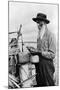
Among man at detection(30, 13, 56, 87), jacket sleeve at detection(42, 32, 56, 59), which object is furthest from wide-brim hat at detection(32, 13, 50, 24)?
jacket sleeve at detection(42, 32, 56, 59)

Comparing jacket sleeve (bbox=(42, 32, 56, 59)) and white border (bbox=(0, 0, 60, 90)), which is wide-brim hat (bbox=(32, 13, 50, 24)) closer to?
jacket sleeve (bbox=(42, 32, 56, 59))

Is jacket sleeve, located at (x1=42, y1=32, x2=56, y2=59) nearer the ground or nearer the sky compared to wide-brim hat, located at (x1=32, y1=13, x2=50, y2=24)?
nearer the ground

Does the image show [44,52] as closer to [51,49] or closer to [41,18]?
[51,49]

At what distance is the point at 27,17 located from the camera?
8.14ft

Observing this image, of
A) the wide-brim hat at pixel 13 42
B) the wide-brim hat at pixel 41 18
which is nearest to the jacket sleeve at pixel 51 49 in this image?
the wide-brim hat at pixel 41 18

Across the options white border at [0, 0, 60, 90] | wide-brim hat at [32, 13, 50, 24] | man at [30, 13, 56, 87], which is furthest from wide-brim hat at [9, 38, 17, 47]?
wide-brim hat at [32, 13, 50, 24]

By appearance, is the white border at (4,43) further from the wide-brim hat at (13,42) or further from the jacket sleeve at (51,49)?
the jacket sleeve at (51,49)

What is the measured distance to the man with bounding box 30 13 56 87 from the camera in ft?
8.28

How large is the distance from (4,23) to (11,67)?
1.73 feet

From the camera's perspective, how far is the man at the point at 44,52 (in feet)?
8.28

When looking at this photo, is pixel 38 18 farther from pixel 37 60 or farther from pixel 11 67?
pixel 11 67

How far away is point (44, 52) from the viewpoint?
2.54 metres

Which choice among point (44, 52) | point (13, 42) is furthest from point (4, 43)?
point (44, 52)

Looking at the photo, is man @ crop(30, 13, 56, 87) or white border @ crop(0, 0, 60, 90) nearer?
white border @ crop(0, 0, 60, 90)
